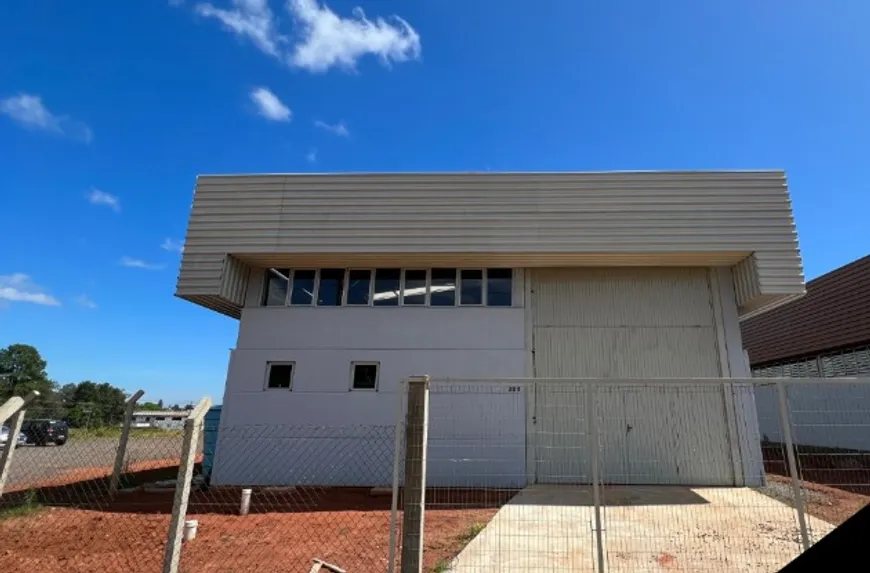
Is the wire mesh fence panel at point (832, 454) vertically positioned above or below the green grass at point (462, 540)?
above

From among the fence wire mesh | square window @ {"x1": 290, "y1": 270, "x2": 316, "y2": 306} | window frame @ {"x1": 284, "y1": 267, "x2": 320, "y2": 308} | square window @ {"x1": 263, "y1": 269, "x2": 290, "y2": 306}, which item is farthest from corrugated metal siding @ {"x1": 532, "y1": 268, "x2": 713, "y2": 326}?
square window @ {"x1": 263, "y1": 269, "x2": 290, "y2": 306}

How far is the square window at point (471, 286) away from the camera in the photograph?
11.8 m

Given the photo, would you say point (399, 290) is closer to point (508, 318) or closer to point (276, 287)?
point (508, 318)

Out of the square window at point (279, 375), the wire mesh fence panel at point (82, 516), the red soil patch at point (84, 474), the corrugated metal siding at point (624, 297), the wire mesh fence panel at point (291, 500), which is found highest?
the corrugated metal siding at point (624, 297)

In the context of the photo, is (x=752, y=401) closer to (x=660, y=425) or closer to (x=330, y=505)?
(x=660, y=425)

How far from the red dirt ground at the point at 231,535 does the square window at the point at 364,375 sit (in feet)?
8.38

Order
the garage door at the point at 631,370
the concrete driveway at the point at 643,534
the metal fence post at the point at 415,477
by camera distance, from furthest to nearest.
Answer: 1. the garage door at the point at 631,370
2. the concrete driveway at the point at 643,534
3. the metal fence post at the point at 415,477

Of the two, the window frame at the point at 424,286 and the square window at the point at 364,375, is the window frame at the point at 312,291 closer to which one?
the square window at the point at 364,375

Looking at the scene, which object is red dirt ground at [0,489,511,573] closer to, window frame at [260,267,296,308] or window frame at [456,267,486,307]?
window frame at [456,267,486,307]

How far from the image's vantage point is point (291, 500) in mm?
9352

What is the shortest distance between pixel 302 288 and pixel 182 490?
27.2 feet

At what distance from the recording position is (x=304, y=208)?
11656 millimetres

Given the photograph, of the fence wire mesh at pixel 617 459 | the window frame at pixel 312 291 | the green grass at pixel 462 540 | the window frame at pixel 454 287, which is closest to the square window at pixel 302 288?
the window frame at pixel 312 291

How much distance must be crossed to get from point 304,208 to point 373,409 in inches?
197
